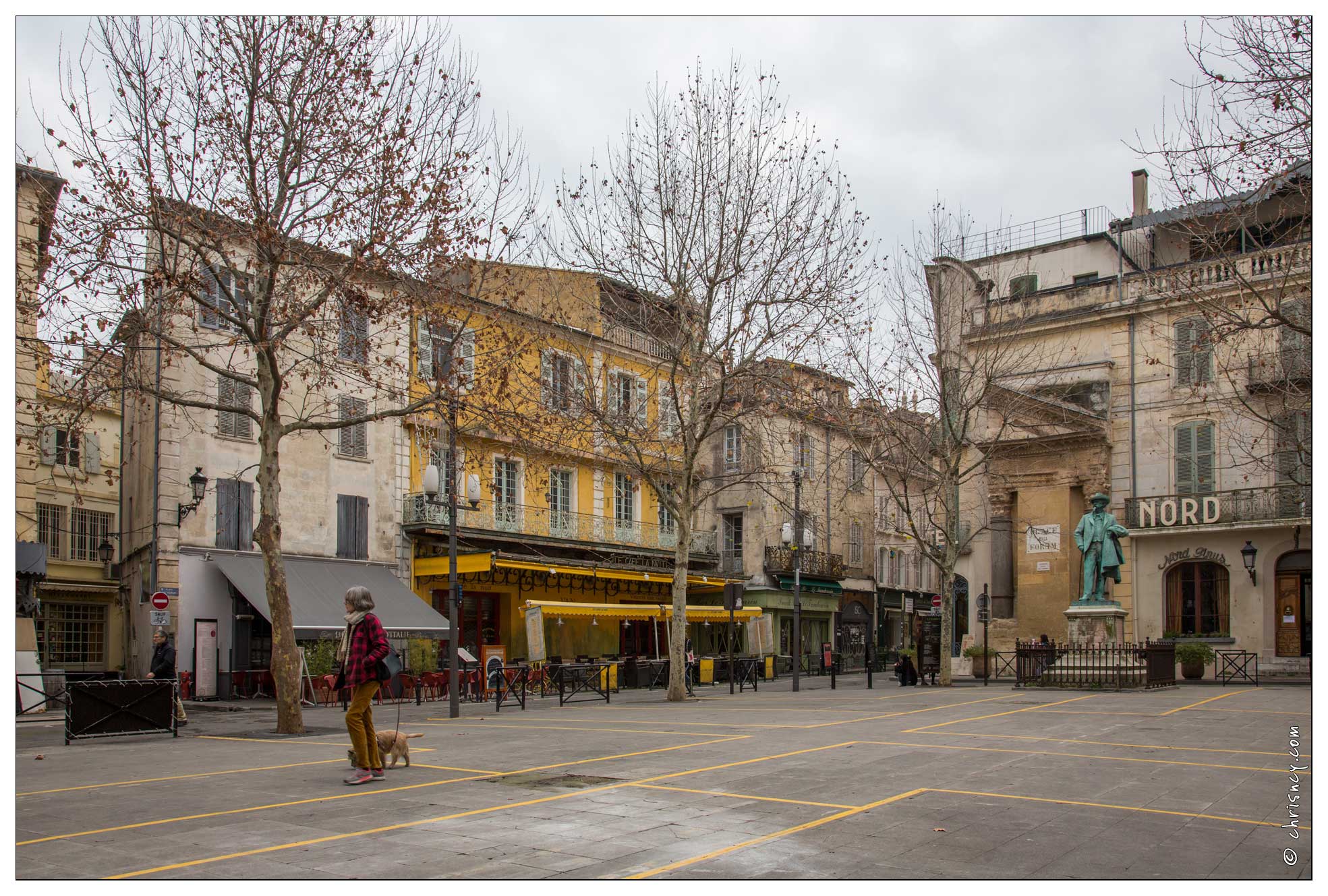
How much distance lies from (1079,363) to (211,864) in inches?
1298

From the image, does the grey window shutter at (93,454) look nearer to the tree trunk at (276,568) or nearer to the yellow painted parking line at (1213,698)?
the tree trunk at (276,568)

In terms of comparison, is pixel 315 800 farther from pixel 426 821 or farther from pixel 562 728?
pixel 562 728

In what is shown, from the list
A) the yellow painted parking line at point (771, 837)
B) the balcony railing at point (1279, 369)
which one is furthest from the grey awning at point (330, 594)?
the balcony railing at point (1279, 369)

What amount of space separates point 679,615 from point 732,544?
1885 centimetres

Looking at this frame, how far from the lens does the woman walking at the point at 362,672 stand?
29.5 ft

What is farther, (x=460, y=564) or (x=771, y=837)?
(x=460, y=564)

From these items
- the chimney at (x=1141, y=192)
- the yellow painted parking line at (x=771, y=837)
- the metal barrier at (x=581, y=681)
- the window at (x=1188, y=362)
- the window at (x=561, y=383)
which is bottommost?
the metal barrier at (x=581, y=681)

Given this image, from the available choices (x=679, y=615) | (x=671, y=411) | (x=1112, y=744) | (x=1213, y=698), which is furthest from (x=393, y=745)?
(x=671, y=411)

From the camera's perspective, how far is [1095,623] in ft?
78.6

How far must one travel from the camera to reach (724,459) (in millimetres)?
41125

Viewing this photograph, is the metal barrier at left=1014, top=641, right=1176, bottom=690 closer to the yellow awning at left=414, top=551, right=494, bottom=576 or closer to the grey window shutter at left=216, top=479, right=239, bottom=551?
the yellow awning at left=414, top=551, right=494, bottom=576

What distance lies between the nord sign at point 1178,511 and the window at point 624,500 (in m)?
15.7

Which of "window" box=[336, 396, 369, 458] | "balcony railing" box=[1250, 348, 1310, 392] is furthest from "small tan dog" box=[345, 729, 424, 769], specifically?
"balcony railing" box=[1250, 348, 1310, 392]

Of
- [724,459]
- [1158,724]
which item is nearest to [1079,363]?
[724,459]
